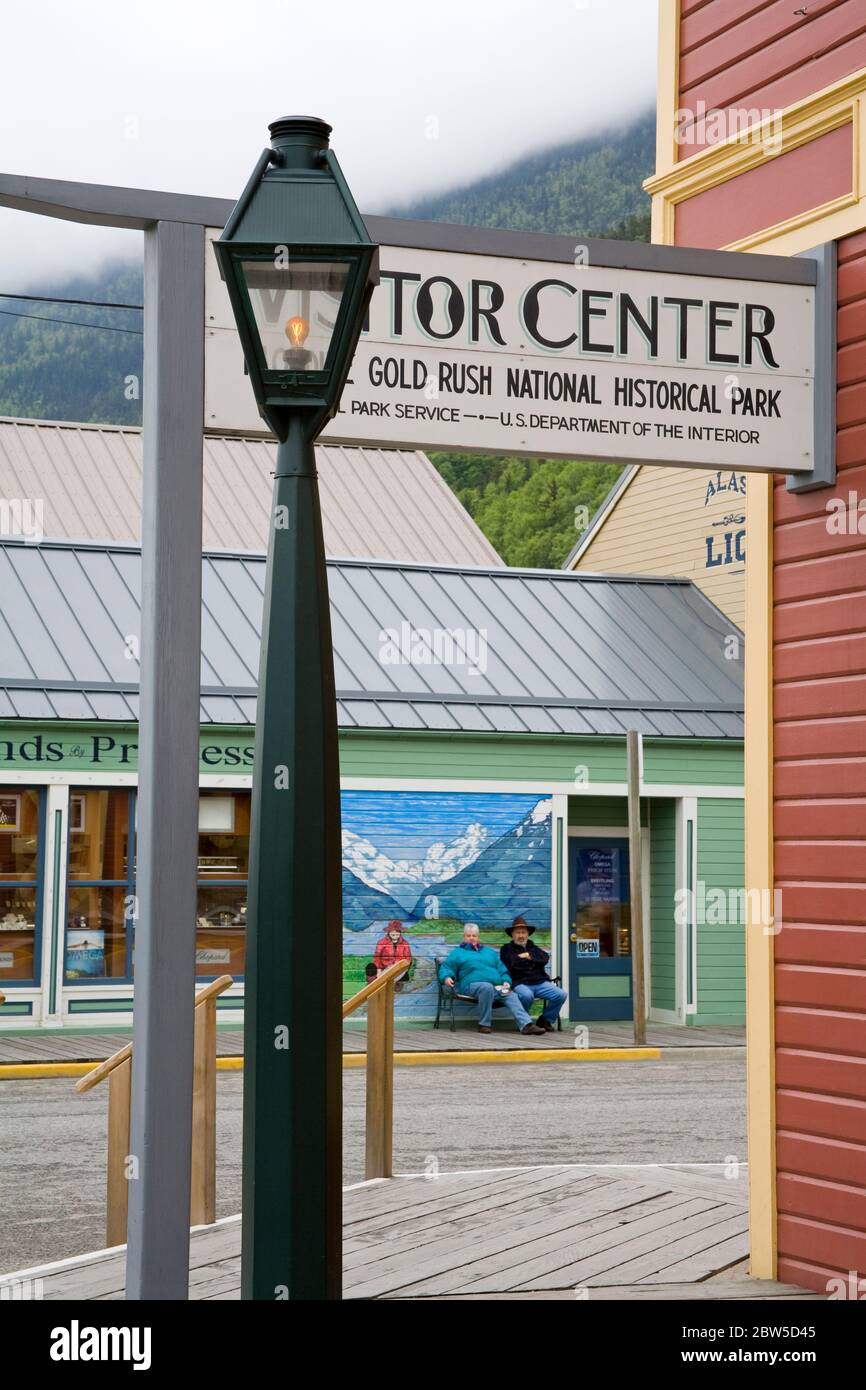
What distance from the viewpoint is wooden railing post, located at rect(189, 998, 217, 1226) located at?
7.93m

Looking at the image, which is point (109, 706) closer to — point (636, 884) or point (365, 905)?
point (365, 905)

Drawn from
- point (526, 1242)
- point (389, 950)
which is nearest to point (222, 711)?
point (389, 950)

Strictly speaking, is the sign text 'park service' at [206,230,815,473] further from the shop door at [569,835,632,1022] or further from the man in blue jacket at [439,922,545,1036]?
the shop door at [569,835,632,1022]

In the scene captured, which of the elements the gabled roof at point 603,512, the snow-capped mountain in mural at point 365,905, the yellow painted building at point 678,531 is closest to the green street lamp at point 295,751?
the snow-capped mountain in mural at point 365,905

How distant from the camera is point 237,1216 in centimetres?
816

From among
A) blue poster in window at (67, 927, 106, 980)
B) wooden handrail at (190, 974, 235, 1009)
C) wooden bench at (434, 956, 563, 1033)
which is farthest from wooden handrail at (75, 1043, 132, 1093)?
wooden bench at (434, 956, 563, 1033)

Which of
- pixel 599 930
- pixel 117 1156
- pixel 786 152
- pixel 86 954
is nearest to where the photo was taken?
pixel 786 152

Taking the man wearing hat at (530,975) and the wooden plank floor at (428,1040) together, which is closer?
the wooden plank floor at (428,1040)

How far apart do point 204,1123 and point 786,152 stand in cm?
535

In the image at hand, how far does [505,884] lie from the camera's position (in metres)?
19.0

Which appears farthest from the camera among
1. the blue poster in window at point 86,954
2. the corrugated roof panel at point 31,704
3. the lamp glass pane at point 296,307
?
the blue poster in window at point 86,954

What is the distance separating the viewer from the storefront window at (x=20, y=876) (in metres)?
17.6

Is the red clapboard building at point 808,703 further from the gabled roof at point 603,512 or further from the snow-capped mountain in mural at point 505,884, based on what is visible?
the gabled roof at point 603,512

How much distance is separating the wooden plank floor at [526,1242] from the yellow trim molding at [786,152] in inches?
163
